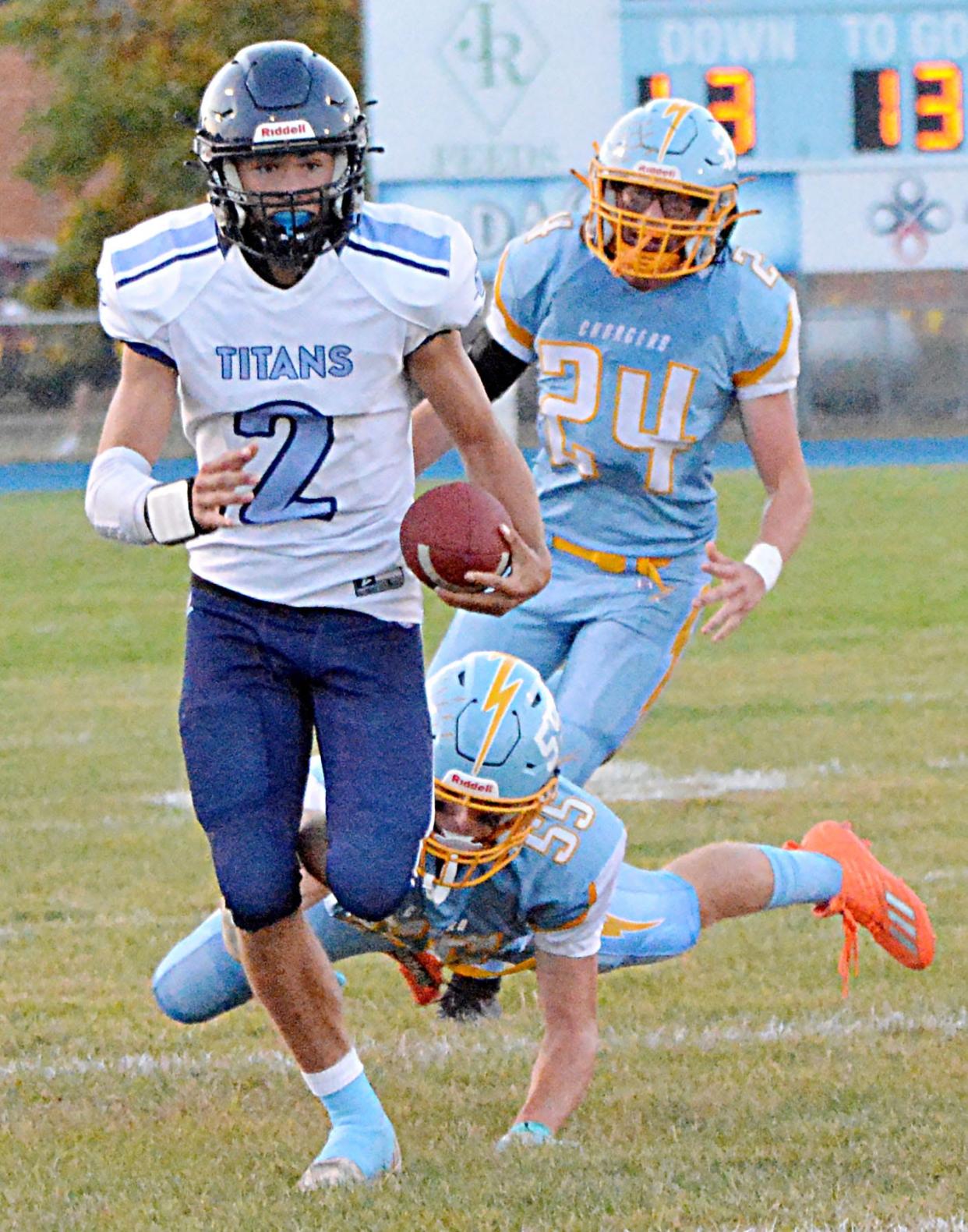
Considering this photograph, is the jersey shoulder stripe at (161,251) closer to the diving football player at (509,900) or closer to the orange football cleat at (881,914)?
the diving football player at (509,900)

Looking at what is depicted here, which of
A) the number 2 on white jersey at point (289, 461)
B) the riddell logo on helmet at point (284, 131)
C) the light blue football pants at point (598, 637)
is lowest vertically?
the light blue football pants at point (598, 637)

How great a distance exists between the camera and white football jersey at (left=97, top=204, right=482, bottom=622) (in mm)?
2994

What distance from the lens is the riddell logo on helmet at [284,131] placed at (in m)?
2.90

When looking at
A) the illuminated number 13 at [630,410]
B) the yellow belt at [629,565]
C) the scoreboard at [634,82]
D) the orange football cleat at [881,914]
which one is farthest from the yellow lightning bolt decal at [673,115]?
the scoreboard at [634,82]

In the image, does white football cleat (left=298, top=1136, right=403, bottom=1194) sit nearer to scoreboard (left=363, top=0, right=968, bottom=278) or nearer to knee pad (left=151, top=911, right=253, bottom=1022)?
knee pad (left=151, top=911, right=253, bottom=1022)

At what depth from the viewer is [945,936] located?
426cm

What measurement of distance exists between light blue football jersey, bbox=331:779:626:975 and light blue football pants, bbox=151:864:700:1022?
15cm

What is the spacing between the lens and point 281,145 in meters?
2.91

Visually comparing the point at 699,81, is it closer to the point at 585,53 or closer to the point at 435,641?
the point at 585,53

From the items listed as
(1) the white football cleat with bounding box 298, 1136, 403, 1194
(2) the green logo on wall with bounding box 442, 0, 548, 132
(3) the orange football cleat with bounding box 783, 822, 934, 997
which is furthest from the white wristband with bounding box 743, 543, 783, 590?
(2) the green logo on wall with bounding box 442, 0, 548, 132

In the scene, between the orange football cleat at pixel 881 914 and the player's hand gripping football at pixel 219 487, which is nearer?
the player's hand gripping football at pixel 219 487

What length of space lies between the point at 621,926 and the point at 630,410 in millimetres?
1042

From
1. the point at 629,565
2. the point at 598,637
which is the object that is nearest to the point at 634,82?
the point at 629,565

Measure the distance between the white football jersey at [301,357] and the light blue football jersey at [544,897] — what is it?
0.45 metres
